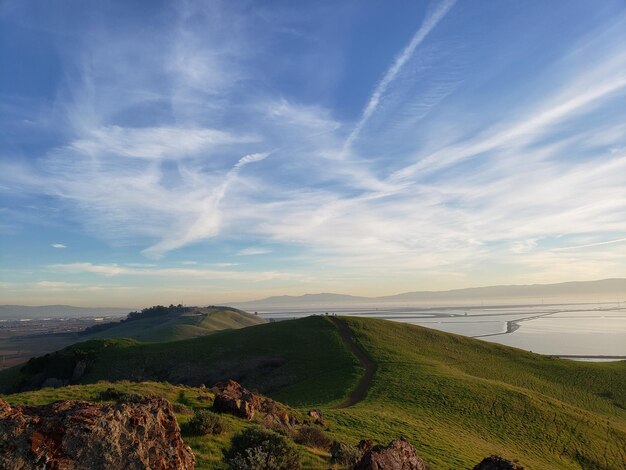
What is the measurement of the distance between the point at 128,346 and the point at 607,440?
7208cm

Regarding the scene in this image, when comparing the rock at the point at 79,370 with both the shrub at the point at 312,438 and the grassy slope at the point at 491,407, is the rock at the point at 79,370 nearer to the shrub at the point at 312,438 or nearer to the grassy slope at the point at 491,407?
the grassy slope at the point at 491,407

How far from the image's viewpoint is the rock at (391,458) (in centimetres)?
1462

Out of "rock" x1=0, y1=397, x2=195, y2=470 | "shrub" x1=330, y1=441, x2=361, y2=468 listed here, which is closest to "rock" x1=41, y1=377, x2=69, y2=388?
"shrub" x1=330, y1=441, x2=361, y2=468

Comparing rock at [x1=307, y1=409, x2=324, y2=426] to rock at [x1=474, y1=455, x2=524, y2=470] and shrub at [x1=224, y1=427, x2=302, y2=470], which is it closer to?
shrub at [x1=224, y1=427, x2=302, y2=470]

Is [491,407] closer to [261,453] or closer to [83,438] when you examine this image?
[261,453]

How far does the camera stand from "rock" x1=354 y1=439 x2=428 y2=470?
14618 mm

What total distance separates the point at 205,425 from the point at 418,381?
38224 millimetres

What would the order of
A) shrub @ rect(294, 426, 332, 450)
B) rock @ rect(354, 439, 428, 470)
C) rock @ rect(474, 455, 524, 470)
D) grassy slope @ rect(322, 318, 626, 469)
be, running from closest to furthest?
1. rock @ rect(354, 439, 428, 470)
2. rock @ rect(474, 455, 524, 470)
3. shrub @ rect(294, 426, 332, 450)
4. grassy slope @ rect(322, 318, 626, 469)

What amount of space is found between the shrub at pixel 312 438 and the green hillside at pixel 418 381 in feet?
12.3

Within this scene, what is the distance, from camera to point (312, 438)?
22.0m

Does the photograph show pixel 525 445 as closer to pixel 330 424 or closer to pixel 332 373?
pixel 330 424

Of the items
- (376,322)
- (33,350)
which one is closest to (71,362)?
(376,322)

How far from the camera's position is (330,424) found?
98.5 feet

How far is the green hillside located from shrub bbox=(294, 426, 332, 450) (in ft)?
12.3
